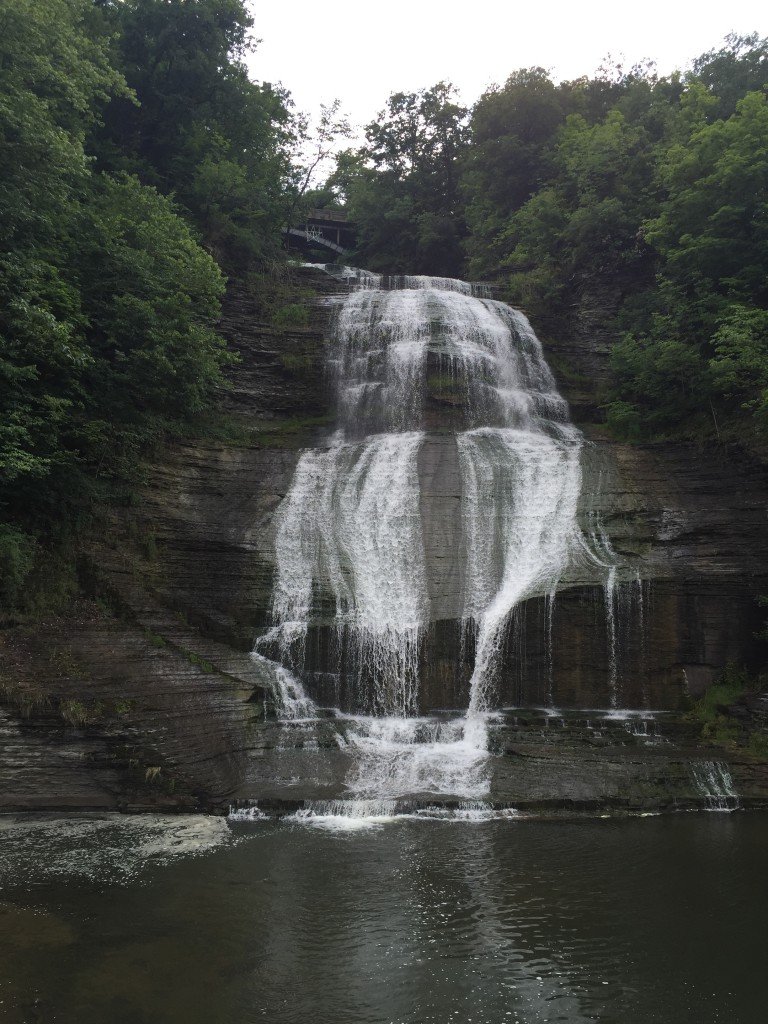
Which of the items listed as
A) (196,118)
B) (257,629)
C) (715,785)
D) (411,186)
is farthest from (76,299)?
(411,186)

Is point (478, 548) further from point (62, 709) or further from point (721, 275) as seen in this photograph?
point (721, 275)

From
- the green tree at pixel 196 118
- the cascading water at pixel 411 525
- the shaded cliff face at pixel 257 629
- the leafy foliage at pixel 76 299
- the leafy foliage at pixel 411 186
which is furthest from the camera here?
the leafy foliage at pixel 411 186

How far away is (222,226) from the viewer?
1080 inches

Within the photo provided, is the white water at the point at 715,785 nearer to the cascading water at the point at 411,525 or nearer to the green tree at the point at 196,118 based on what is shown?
the cascading water at the point at 411,525

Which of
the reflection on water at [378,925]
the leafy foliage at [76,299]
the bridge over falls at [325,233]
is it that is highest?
the bridge over falls at [325,233]

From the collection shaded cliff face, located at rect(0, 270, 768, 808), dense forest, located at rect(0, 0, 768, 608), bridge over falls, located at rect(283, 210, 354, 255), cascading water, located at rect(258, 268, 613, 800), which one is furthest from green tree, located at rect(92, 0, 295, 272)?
bridge over falls, located at rect(283, 210, 354, 255)

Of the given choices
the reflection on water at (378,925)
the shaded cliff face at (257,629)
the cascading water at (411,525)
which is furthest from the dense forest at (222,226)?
the reflection on water at (378,925)

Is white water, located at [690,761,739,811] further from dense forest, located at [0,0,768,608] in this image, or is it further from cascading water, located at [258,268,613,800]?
dense forest, located at [0,0,768,608]

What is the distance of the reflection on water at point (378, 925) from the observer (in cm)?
567

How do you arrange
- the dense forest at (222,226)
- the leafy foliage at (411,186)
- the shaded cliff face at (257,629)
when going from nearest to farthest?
the shaded cliff face at (257,629)
the dense forest at (222,226)
the leafy foliage at (411,186)

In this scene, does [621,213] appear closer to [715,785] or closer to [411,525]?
[411,525]

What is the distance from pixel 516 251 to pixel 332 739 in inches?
956

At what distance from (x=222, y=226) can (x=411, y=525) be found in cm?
1637

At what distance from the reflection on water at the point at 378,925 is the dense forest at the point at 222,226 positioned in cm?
692
